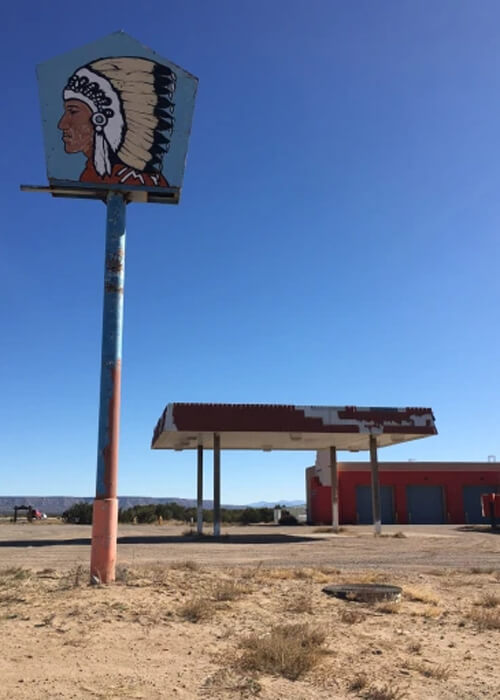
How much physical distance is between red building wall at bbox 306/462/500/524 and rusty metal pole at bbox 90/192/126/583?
40659 mm

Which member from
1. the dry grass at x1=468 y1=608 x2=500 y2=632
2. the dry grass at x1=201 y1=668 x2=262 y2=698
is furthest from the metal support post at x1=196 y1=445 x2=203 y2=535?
the dry grass at x1=201 y1=668 x2=262 y2=698

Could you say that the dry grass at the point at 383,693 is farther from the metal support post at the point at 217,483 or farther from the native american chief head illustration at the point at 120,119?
the metal support post at the point at 217,483

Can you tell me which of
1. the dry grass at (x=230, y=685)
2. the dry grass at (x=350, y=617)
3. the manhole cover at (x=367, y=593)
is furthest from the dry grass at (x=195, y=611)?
the manhole cover at (x=367, y=593)

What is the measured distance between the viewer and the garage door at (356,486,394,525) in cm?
5153

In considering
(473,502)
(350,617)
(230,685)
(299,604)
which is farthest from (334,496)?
(230,685)

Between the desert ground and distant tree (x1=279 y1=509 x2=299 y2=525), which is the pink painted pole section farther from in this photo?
distant tree (x1=279 y1=509 x2=299 y2=525)

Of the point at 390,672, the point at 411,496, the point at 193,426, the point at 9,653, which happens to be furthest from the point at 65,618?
the point at 411,496

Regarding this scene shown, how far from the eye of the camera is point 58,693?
19.2 feet

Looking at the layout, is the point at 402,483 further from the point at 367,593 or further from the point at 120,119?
the point at 120,119

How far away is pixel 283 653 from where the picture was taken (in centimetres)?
695

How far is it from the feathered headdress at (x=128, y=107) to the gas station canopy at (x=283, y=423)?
1656cm

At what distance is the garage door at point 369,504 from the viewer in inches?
2029

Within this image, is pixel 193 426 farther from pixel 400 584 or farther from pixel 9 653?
pixel 9 653

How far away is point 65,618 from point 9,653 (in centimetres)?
173
